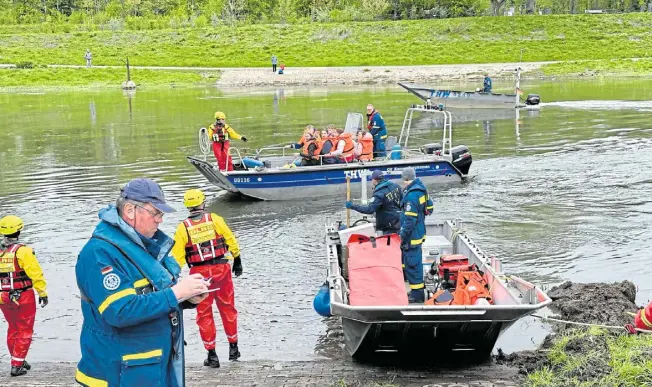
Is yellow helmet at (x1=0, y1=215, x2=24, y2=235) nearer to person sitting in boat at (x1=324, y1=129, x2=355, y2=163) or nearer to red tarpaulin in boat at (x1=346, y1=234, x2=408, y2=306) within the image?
red tarpaulin in boat at (x1=346, y1=234, x2=408, y2=306)

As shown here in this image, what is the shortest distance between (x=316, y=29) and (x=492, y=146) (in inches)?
1888

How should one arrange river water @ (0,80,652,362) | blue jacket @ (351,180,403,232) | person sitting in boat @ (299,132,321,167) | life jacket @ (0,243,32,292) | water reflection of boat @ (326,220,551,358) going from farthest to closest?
person sitting in boat @ (299,132,321,167), river water @ (0,80,652,362), blue jacket @ (351,180,403,232), life jacket @ (0,243,32,292), water reflection of boat @ (326,220,551,358)

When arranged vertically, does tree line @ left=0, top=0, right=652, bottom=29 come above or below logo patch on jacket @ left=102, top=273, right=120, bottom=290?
above

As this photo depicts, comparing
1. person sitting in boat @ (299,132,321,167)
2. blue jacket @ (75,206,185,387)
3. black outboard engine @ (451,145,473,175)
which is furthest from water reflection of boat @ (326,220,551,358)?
black outboard engine @ (451,145,473,175)

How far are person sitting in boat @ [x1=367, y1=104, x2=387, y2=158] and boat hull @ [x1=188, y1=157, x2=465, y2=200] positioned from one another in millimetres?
915

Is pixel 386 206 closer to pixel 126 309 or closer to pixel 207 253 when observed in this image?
pixel 207 253

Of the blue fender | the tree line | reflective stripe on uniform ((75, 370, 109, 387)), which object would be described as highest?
the tree line

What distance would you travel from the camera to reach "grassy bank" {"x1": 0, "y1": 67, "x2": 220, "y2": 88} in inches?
2040

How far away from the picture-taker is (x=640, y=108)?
1224 inches

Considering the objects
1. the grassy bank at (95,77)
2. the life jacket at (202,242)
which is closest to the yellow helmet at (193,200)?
the life jacket at (202,242)

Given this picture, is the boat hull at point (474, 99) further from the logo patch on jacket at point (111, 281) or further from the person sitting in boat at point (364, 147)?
the logo patch on jacket at point (111, 281)

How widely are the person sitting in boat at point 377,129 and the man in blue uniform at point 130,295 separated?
515 inches

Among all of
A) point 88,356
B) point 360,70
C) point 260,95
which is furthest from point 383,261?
point 360,70

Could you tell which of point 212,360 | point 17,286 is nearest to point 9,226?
point 17,286
